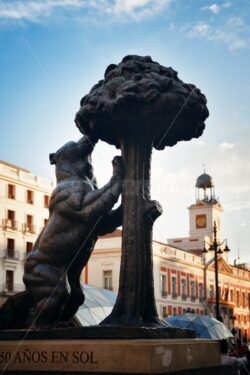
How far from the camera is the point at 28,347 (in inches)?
198

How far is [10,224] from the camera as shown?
3731cm

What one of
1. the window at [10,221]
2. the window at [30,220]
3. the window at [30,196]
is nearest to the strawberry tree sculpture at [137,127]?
the window at [10,221]

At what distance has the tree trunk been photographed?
550 centimetres

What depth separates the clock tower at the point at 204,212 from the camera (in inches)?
2408

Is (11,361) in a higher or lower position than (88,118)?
lower

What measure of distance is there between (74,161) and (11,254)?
3177 centimetres

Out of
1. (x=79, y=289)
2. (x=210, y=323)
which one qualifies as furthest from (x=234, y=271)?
(x=79, y=289)

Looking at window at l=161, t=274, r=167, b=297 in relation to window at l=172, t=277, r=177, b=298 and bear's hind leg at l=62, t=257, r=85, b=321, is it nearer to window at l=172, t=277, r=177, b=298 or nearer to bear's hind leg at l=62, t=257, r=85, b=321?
window at l=172, t=277, r=177, b=298

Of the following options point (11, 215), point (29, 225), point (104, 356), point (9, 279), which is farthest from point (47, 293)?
point (29, 225)

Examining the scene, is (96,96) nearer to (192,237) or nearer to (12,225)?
(12,225)

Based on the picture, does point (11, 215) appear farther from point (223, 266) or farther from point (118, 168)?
point (118, 168)

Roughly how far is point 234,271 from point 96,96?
190 feet

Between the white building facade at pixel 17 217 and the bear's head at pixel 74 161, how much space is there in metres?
29.6

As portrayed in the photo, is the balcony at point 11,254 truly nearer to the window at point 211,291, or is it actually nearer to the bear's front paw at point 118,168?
the window at point 211,291
